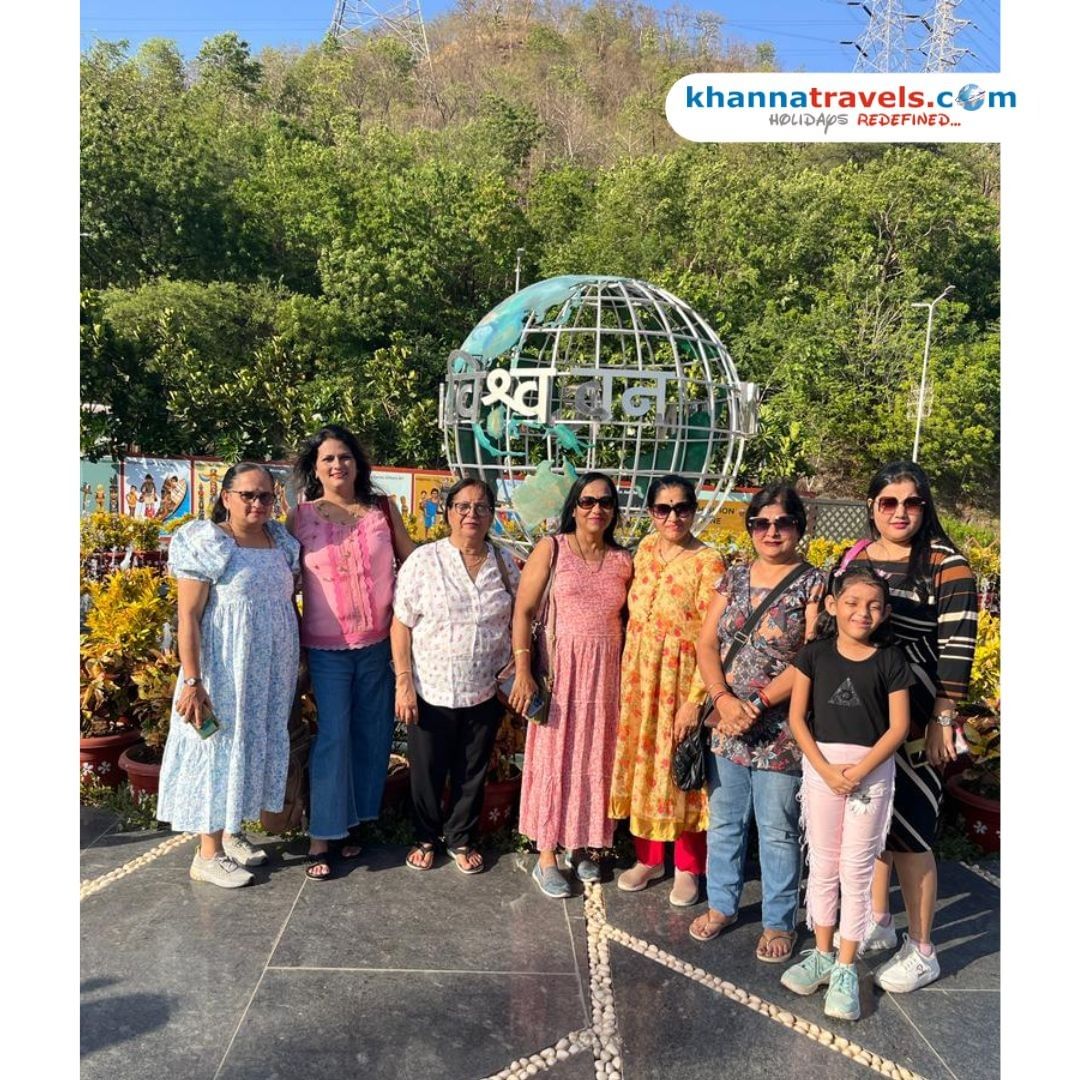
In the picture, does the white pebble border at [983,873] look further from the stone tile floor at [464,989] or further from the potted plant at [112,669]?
the potted plant at [112,669]

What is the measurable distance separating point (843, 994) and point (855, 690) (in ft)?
2.96

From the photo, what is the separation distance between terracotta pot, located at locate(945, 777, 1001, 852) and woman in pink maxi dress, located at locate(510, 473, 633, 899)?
65.1 inches

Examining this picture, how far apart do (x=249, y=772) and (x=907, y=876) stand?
2280mm

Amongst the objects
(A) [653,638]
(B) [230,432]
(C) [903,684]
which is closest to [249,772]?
(A) [653,638]

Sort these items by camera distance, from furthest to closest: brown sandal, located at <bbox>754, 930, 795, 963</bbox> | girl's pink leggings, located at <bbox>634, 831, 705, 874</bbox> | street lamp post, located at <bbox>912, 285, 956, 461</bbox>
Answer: street lamp post, located at <bbox>912, 285, 956, 461</bbox>, girl's pink leggings, located at <bbox>634, 831, 705, 874</bbox>, brown sandal, located at <bbox>754, 930, 795, 963</bbox>

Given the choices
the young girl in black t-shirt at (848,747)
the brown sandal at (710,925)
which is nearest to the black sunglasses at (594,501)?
the young girl in black t-shirt at (848,747)

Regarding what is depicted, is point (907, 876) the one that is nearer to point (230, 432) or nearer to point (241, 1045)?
point (241, 1045)

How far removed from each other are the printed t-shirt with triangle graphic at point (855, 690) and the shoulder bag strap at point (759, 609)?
0.74ft

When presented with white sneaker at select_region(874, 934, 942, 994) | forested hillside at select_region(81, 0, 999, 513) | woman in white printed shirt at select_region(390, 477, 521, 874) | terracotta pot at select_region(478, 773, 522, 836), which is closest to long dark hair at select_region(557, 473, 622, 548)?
woman in white printed shirt at select_region(390, 477, 521, 874)

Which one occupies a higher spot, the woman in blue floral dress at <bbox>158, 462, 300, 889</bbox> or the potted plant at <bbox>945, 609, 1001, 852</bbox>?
the woman in blue floral dress at <bbox>158, 462, 300, 889</bbox>

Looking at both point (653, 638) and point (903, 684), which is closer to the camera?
point (903, 684)

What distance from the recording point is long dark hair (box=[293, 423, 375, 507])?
10.7ft

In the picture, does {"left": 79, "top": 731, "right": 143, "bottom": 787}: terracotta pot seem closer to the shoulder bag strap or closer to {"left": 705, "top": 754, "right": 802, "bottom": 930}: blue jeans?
{"left": 705, "top": 754, "right": 802, "bottom": 930}: blue jeans

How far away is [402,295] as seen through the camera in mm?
19422
